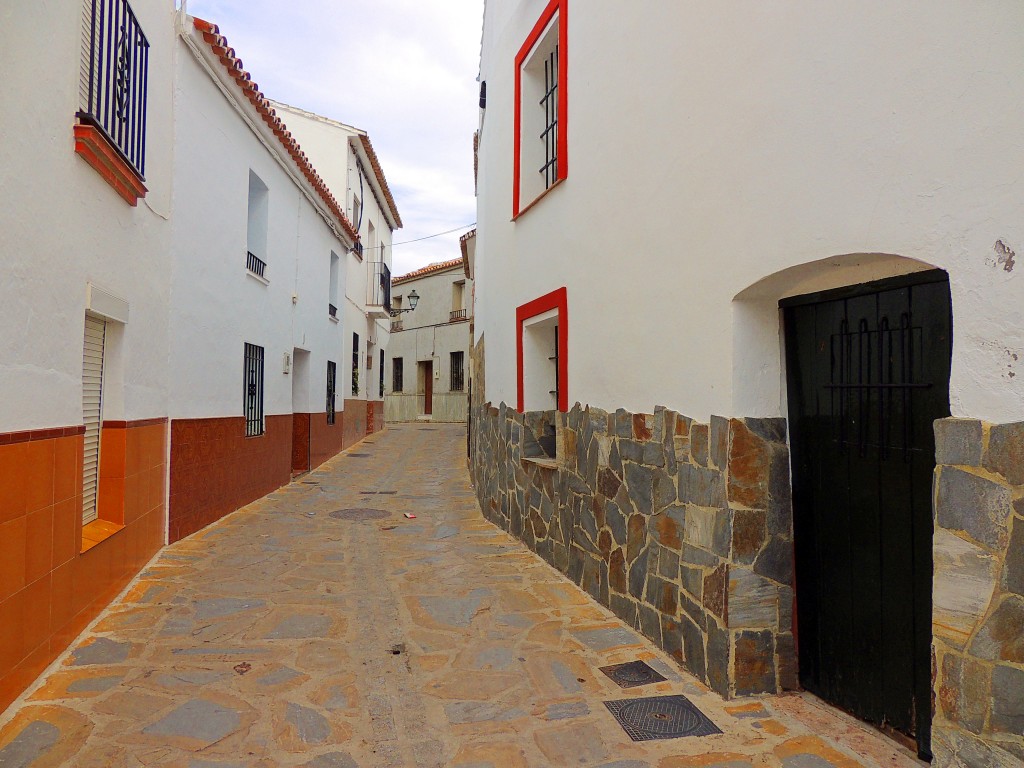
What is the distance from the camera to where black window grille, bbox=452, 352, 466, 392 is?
81.9 feet

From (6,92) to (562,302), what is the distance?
3.69 meters

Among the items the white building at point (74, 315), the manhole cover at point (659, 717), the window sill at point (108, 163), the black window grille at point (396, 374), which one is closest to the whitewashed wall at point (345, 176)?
the white building at point (74, 315)

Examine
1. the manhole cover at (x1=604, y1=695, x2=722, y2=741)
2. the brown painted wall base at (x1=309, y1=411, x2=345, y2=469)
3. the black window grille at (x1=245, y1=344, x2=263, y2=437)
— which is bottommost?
the manhole cover at (x1=604, y1=695, x2=722, y2=741)

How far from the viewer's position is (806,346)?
3.23 m

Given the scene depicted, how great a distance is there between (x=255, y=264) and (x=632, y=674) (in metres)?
6.92

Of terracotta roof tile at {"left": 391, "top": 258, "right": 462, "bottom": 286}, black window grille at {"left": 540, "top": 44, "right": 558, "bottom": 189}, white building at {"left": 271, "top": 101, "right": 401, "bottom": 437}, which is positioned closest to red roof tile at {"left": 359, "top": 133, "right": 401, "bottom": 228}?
white building at {"left": 271, "top": 101, "right": 401, "bottom": 437}

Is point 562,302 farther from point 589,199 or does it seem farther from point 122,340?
point 122,340

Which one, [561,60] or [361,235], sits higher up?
[361,235]

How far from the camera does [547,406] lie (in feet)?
21.4

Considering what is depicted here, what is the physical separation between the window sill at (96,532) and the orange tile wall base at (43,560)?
4 centimetres

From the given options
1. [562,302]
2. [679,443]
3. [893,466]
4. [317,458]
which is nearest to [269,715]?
[679,443]

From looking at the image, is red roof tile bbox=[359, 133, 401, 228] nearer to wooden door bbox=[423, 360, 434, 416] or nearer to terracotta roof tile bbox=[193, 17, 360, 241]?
terracotta roof tile bbox=[193, 17, 360, 241]

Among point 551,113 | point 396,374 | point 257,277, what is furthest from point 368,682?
point 396,374

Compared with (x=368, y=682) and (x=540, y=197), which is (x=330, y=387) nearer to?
(x=540, y=197)
